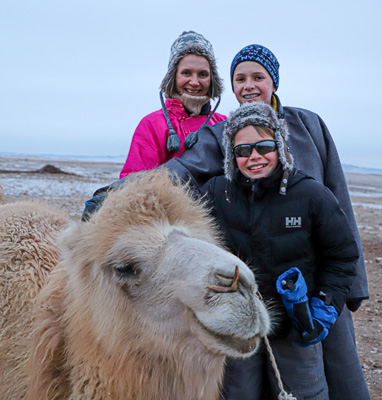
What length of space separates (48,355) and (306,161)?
2165 millimetres

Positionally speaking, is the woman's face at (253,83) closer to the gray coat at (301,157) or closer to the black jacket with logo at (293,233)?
the gray coat at (301,157)

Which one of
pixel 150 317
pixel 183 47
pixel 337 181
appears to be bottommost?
pixel 150 317

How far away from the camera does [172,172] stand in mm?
3012

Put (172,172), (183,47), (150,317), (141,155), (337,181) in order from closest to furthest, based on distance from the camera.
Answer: (150,317) → (172,172) → (337,181) → (141,155) → (183,47)

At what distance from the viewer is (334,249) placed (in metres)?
2.57

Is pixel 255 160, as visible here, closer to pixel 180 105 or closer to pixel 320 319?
pixel 320 319

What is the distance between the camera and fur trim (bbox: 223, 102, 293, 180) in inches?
108

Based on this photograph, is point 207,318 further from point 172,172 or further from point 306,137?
point 306,137

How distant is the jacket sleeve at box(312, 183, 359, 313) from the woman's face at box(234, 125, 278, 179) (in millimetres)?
356

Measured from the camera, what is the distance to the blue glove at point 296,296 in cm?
241

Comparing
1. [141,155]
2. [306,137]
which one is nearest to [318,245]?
[306,137]

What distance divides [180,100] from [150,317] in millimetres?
2282

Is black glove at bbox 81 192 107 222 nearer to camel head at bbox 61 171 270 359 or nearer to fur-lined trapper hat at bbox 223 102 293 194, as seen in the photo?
camel head at bbox 61 171 270 359

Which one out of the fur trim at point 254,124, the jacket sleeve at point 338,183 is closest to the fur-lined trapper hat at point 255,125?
the fur trim at point 254,124
